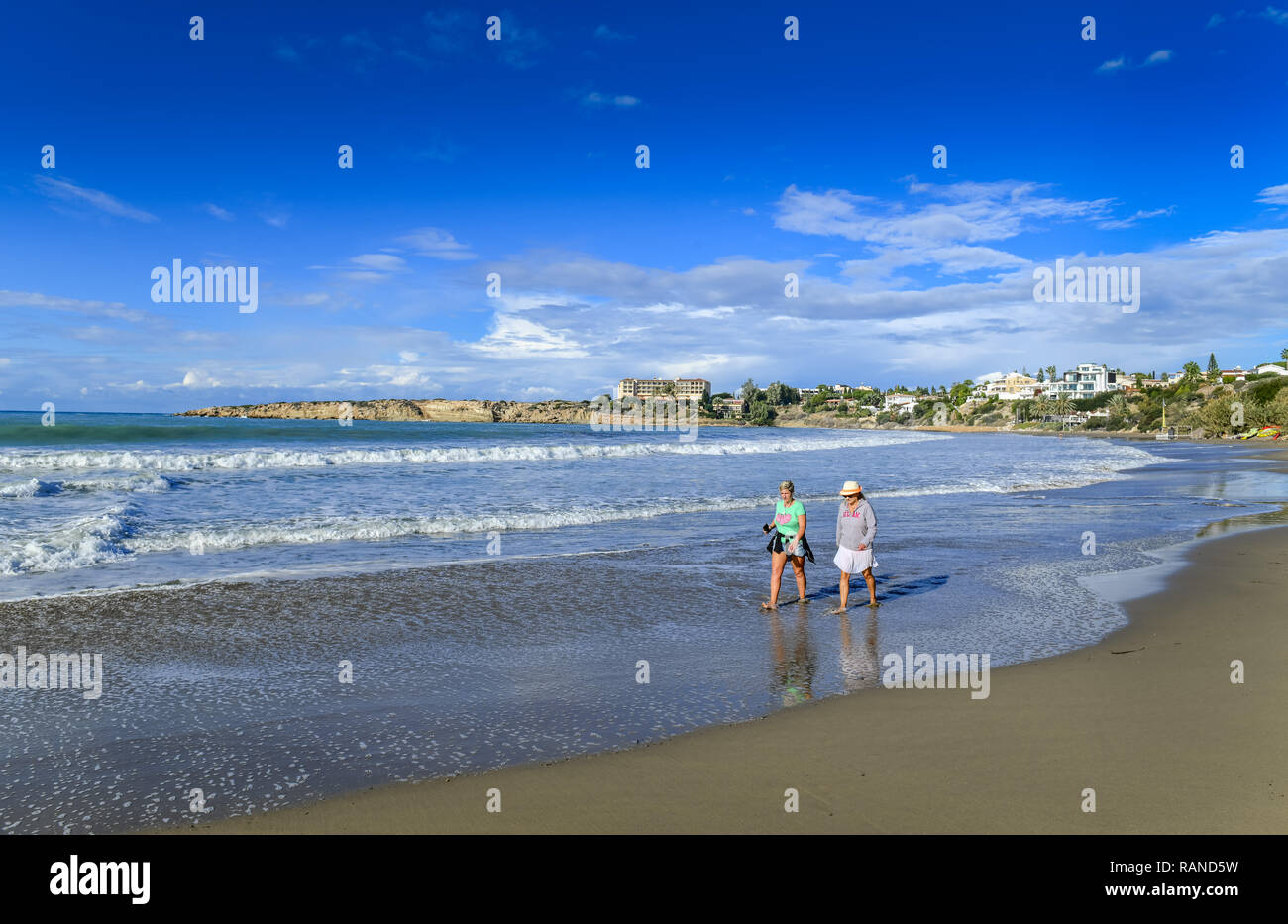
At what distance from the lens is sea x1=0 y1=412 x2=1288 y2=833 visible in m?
4.83

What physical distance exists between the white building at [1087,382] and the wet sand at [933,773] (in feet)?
578

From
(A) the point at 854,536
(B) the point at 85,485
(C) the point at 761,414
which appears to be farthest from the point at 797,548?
(C) the point at 761,414

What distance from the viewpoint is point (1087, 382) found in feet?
549

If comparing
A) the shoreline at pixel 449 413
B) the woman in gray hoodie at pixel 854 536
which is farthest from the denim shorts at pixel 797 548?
the shoreline at pixel 449 413

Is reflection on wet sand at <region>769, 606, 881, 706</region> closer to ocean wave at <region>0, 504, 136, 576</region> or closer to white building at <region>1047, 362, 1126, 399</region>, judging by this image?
ocean wave at <region>0, 504, 136, 576</region>

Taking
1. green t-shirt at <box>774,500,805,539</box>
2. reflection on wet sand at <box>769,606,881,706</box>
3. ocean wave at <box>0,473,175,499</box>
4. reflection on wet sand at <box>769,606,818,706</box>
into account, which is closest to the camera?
reflection on wet sand at <box>769,606,818,706</box>

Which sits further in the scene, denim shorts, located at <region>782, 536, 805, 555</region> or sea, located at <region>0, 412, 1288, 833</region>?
denim shorts, located at <region>782, 536, 805, 555</region>

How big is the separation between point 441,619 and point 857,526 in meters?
4.72

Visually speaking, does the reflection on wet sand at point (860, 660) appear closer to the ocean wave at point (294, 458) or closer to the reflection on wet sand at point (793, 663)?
the reflection on wet sand at point (793, 663)

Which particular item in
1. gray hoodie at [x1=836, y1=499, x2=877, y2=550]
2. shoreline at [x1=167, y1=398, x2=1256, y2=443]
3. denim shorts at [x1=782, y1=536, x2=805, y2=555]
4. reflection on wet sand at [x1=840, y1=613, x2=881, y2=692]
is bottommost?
reflection on wet sand at [x1=840, y1=613, x2=881, y2=692]

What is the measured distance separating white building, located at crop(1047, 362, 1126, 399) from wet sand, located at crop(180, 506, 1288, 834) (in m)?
176

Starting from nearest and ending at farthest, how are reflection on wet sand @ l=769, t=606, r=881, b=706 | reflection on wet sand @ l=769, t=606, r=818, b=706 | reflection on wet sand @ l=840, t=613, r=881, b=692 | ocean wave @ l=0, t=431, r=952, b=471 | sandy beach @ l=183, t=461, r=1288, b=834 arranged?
sandy beach @ l=183, t=461, r=1288, b=834, reflection on wet sand @ l=769, t=606, r=818, b=706, reflection on wet sand @ l=769, t=606, r=881, b=706, reflection on wet sand @ l=840, t=613, r=881, b=692, ocean wave @ l=0, t=431, r=952, b=471

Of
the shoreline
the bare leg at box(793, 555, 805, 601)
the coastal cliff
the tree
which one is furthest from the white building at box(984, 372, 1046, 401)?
the bare leg at box(793, 555, 805, 601)

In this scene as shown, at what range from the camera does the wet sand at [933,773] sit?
3914mm
